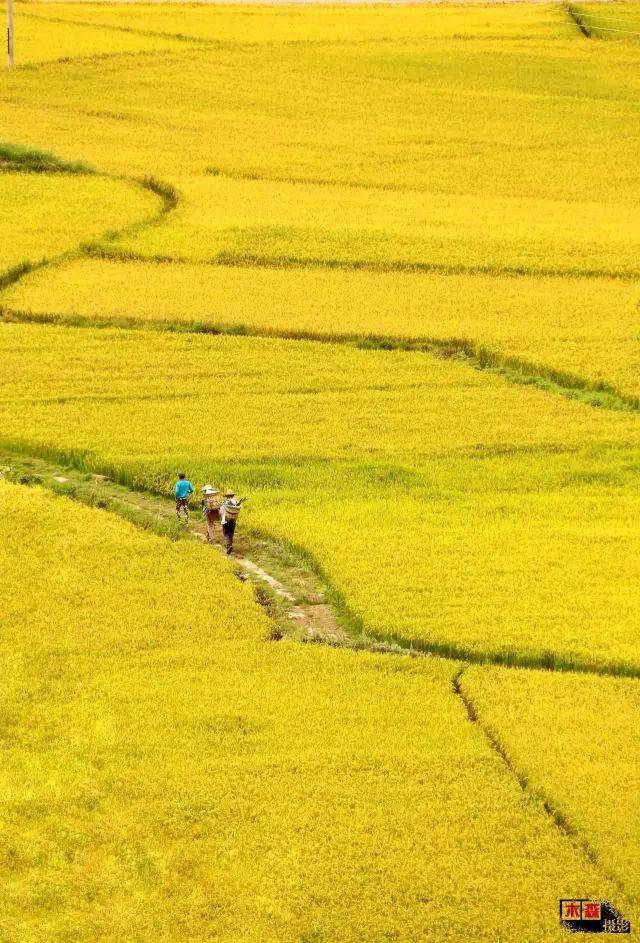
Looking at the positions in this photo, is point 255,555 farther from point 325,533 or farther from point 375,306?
point 375,306

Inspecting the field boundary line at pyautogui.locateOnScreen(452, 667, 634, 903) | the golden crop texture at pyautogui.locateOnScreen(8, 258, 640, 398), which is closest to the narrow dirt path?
the field boundary line at pyautogui.locateOnScreen(452, 667, 634, 903)

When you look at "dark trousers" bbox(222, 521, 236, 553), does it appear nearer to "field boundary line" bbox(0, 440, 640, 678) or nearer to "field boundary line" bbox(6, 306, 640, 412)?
"field boundary line" bbox(0, 440, 640, 678)

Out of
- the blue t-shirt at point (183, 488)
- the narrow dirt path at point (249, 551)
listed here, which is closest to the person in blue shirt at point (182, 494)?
the blue t-shirt at point (183, 488)

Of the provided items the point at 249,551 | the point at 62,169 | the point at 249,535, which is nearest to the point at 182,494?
the point at 249,535

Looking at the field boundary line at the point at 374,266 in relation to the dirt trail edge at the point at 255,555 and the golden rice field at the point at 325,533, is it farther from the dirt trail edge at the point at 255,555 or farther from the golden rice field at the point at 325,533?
the dirt trail edge at the point at 255,555

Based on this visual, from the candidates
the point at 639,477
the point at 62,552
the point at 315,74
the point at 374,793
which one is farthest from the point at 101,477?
the point at 315,74
